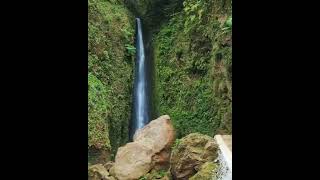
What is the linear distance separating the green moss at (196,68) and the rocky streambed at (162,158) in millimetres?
1383

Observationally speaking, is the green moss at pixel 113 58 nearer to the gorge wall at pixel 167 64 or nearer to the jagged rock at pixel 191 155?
the gorge wall at pixel 167 64

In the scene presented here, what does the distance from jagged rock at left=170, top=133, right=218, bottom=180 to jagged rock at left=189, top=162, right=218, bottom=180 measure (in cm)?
34

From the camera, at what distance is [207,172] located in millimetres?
6664

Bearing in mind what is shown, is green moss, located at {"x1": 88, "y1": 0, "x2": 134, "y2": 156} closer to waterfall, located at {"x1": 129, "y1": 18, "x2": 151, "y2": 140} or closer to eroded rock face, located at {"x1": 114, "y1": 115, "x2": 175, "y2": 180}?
waterfall, located at {"x1": 129, "y1": 18, "x2": 151, "y2": 140}

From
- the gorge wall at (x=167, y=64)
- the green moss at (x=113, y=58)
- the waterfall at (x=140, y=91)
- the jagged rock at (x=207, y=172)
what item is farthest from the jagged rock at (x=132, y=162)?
the waterfall at (x=140, y=91)

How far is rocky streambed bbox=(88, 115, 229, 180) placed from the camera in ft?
23.6

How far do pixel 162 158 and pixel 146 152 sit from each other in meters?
0.33

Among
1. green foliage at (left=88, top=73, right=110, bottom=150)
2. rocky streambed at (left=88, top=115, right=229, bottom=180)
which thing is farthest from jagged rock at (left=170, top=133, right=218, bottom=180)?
green foliage at (left=88, top=73, right=110, bottom=150)

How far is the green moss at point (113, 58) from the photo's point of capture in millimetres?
10203

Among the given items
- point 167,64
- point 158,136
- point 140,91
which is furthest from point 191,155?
point 167,64

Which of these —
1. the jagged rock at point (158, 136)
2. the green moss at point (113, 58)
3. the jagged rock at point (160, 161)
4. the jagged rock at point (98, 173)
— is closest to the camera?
the jagged rock at point (98, 173)
